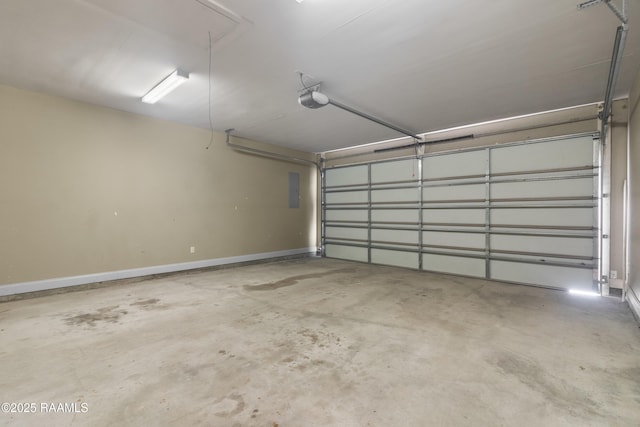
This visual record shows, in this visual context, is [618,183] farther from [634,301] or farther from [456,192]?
[456,192]

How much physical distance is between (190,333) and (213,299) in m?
1.14

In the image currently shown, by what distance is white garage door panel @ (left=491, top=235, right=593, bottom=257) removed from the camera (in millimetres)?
4406

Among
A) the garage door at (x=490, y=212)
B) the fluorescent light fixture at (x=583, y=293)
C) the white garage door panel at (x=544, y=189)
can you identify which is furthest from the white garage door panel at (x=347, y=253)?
the fluorescent light fixture at (x=583, y=293)

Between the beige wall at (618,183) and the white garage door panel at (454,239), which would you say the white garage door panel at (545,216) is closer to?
the beige wall at (618,183)

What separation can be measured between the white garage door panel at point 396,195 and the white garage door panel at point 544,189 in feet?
5.02

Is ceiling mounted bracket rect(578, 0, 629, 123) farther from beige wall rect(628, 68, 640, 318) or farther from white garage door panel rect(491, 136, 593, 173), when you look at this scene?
white garage door panel rect(491, 136, 593, 173)

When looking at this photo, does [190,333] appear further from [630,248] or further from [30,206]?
[630,248]

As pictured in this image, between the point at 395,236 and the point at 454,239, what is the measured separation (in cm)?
131

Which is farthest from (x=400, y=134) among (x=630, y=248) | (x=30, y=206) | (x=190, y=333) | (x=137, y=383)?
(x=30, y=206)

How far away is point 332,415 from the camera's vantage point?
1633mm

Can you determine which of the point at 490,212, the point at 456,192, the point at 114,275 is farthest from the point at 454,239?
the point at 114,275

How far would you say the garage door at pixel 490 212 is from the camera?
4.45m

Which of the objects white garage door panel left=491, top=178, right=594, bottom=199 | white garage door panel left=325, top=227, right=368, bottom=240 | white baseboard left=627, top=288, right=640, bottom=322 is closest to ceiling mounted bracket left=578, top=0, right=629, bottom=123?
white garage door panel left=491, top=178, right=594, bottom=199

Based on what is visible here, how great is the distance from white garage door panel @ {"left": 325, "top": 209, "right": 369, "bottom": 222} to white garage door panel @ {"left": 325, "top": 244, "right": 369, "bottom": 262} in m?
0.77
